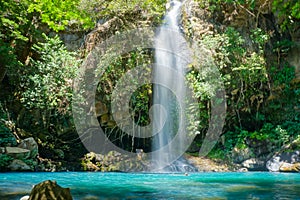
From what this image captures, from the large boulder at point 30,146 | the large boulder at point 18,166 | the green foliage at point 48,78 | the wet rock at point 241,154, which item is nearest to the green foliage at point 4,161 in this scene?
the large boulder at point 18,166

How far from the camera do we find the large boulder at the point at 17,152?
32.1 ft

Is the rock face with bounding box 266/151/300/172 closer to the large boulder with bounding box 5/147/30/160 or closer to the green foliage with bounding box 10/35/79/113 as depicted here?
the green foliage with bounding box 10/35/79/113

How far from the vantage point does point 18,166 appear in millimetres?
9758

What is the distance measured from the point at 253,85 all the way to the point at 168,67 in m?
3.74

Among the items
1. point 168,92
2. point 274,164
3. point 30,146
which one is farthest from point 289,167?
point 30,146

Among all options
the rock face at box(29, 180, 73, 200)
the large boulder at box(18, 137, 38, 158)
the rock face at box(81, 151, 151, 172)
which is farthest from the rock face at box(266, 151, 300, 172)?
the rock face at box(29, 180, 73, 200)

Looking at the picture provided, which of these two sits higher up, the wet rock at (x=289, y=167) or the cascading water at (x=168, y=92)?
the cascading water at (x=168, y=92)

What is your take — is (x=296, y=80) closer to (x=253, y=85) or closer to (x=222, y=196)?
(x=253, y=85)

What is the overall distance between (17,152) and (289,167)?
356 inches

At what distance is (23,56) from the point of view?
1284 cm

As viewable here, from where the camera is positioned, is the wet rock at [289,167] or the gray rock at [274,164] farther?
the gray rock at [274,164]

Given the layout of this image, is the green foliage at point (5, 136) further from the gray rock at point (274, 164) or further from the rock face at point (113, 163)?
the gray rock at point (274, 164)

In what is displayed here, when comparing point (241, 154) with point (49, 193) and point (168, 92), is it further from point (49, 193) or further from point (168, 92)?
point (49, 193)

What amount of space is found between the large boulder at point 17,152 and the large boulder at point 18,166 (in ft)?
0.55
